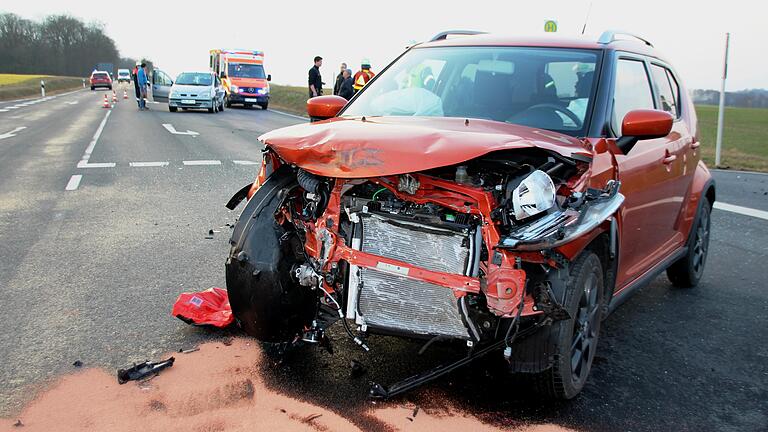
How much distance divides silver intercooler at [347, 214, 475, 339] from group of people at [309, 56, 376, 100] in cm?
1270

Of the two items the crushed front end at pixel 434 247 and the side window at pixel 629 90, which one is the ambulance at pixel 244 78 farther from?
the crushed front end at pixel 434 247

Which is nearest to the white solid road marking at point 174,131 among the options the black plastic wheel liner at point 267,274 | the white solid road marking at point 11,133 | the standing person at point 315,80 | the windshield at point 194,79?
the white solid road marking at point 11,133

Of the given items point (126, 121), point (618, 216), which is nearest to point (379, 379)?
point (618, 216)

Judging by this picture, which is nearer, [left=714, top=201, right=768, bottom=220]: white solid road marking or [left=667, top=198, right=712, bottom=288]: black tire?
[left=667, top=198, right=712, bottom=288]: black tire

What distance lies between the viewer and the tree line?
103 metres

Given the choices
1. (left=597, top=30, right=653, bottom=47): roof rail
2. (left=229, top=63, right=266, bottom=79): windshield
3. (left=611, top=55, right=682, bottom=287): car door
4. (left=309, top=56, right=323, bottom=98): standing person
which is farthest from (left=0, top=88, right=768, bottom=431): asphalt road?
(left=229, top=63, right=266, bottom=79): windshield

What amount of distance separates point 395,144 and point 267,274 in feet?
3.37

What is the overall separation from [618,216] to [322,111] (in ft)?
7.15

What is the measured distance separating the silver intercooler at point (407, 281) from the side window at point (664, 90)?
270cm

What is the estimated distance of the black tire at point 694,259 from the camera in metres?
5.86

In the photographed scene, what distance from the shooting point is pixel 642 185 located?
14.2ft

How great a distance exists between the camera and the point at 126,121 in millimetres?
23984

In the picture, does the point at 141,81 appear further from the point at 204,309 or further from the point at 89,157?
the point at 204,309

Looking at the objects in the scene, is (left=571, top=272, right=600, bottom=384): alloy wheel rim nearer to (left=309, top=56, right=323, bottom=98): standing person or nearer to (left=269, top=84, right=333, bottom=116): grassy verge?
(left=309, top=56, right=323, bottom=98): standing person
